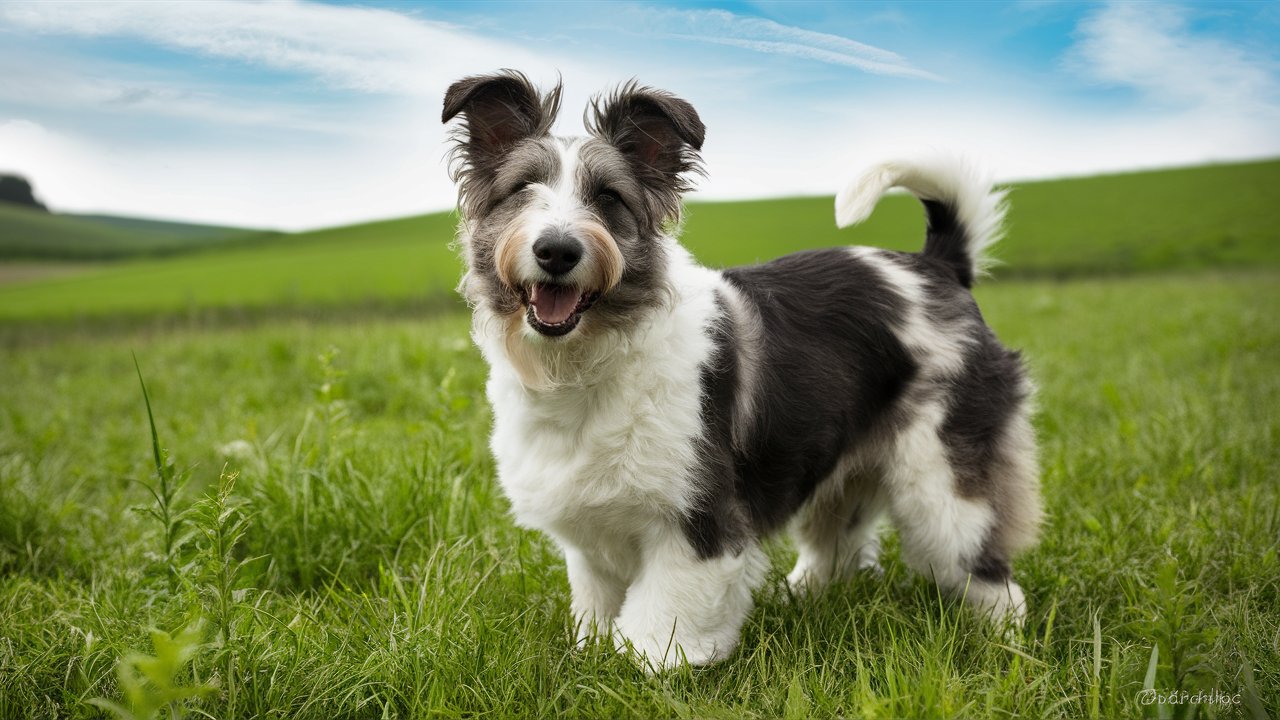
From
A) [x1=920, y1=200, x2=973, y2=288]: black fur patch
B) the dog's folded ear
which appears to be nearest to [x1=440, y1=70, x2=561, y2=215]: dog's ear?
the dog's folded ear

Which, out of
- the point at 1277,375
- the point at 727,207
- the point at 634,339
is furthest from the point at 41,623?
the point at 727,207

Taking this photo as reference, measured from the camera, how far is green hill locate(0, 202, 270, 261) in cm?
2283

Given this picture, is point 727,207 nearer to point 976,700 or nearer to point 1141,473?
point 1141,473

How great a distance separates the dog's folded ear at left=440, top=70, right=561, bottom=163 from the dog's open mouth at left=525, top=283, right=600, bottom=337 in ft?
2.24

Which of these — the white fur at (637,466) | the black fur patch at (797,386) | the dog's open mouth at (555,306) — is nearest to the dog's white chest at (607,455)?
the white fur at (637,466)

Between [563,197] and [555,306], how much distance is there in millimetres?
394

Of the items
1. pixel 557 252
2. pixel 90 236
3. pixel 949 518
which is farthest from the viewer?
pixel 90 236

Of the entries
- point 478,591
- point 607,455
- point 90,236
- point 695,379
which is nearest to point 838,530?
point 695,379

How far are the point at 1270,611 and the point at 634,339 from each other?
274cm

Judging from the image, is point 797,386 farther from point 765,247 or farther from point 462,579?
point 765,247

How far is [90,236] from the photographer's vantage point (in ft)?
111

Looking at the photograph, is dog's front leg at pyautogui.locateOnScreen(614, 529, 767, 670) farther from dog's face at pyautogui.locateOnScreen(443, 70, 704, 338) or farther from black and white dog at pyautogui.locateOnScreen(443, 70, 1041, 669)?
A: dog's face at pyautogui.locateOnScreen(443, 70, 704, 338)

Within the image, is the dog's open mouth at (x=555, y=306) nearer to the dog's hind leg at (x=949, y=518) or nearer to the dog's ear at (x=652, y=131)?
the dog's ear at (x=652, y=131)

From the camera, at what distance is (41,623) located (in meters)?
3.19
